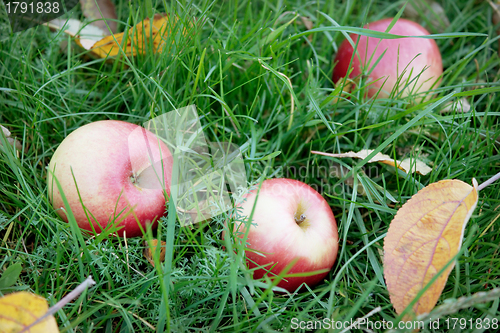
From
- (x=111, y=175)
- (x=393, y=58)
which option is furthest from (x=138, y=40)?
(x=393, y=58)

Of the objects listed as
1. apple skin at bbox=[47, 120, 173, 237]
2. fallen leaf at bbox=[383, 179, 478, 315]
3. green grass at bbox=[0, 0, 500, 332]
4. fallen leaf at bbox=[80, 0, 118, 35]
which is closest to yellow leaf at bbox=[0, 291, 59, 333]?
green grass at bbox=[0, 0, 500, 332]

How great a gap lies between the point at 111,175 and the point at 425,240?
1.14 metres

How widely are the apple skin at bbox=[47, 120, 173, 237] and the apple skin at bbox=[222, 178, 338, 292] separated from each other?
37 centimetres

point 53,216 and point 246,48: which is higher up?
point 246,48

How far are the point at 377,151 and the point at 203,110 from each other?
76 centimetres

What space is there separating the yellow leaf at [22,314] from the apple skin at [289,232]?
644 mm

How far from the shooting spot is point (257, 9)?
219 cm

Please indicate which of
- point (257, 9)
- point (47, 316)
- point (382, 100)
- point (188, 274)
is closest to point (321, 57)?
point (382, 100)

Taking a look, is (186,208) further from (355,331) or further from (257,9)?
(257,9)

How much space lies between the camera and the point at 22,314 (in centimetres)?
101

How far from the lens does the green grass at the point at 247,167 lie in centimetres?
130

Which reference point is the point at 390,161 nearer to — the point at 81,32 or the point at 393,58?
the point at 393,58

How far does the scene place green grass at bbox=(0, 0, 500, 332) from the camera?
130 centimetres

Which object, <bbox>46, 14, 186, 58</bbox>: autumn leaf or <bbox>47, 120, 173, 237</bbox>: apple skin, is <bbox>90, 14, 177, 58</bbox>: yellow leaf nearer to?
<bbox>46, 14, 186, 58</bbox>: autumn leaf
